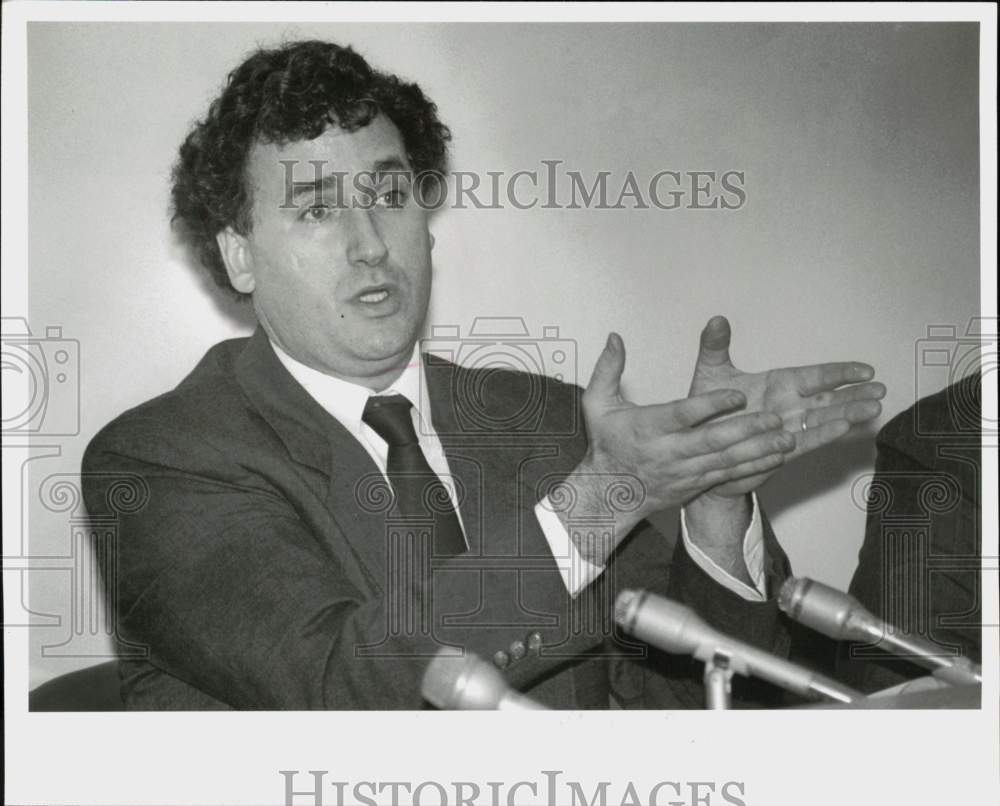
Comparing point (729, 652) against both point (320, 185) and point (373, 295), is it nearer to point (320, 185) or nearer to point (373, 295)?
point (373, 295)

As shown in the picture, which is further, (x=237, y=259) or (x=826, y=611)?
(x=237, y=259)

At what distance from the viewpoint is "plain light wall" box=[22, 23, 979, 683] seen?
271 centimetres

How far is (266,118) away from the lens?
2.68m

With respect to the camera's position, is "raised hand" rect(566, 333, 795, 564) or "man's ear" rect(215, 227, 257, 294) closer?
"raised hand" rect(566, 333, 795, 564)

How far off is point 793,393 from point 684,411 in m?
0.33

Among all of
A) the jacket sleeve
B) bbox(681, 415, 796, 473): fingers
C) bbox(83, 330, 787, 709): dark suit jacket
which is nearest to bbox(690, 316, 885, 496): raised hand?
bbox(681, 415, 796, 473): fingers

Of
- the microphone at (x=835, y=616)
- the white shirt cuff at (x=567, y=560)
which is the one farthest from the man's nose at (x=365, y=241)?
the microphone at (x=835, y=616)

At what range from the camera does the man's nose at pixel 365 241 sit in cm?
267

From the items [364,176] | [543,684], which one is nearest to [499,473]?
[543,684]

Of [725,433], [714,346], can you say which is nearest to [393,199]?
[714,346]

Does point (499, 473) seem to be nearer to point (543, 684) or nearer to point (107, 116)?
point (543, 684)

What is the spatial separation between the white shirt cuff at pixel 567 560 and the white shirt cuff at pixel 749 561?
19 cm

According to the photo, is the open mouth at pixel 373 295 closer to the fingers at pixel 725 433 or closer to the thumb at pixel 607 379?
the thumb at pixel 607 379

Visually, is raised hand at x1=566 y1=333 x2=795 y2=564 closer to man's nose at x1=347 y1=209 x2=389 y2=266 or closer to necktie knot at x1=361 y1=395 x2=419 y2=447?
necktie knot at x1=361 y1=395 x2=419 y2=447
